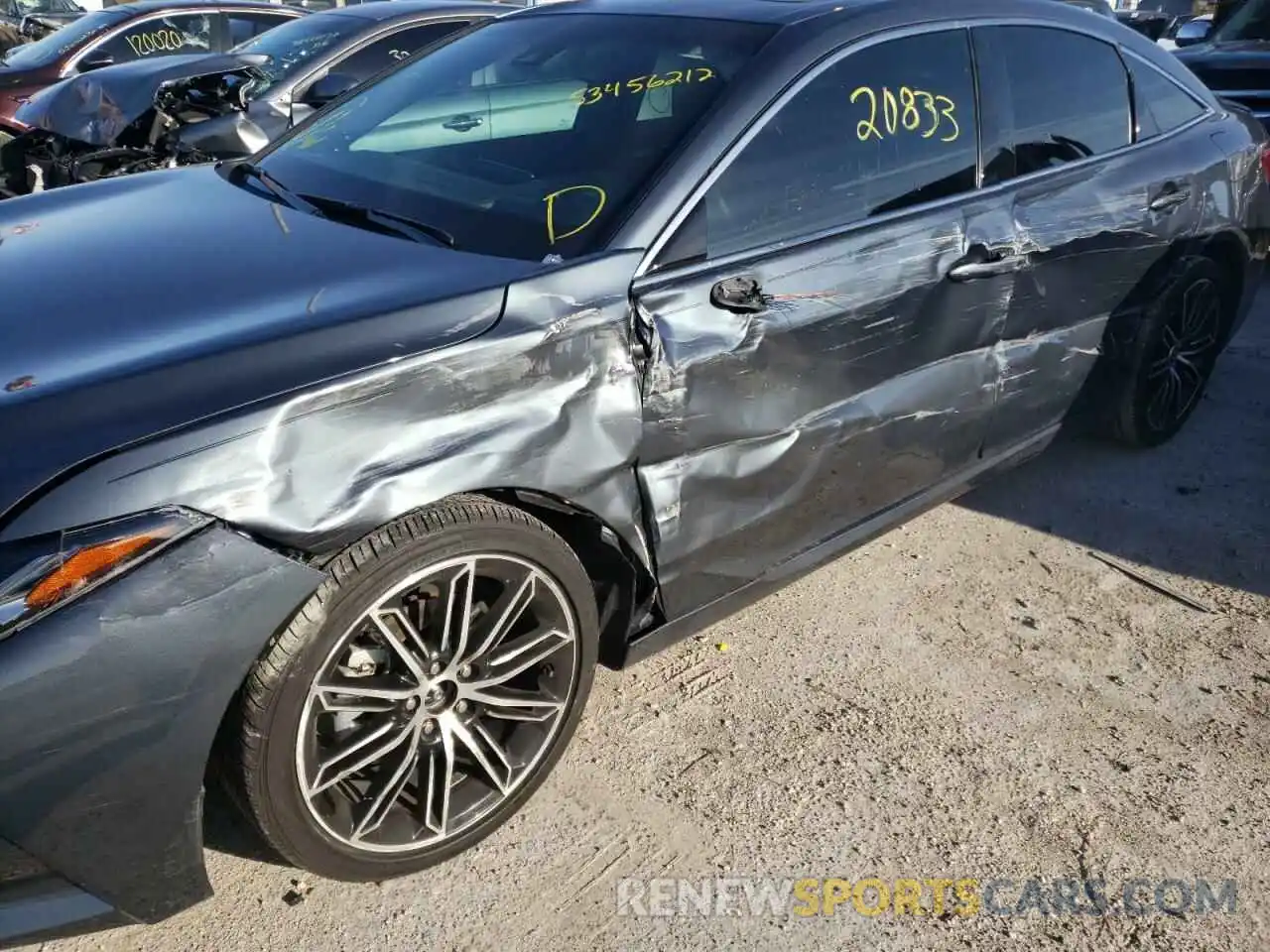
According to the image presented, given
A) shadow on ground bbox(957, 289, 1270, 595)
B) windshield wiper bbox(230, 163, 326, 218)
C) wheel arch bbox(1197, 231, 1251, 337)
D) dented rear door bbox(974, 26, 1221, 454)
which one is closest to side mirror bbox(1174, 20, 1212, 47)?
shadow on ground bbox(957, 289, 1270, 595)

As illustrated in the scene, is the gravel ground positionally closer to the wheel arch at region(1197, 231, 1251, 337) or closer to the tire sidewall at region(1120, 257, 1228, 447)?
the tire sidewall at region(1120, 257, 1228, 447)

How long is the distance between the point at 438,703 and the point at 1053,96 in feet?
8.79

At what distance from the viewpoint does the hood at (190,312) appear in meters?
1.85

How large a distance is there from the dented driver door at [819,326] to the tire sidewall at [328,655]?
0.83 ft

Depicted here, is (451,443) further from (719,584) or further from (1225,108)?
(1225,108)

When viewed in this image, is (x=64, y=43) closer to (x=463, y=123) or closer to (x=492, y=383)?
(x=463, y=123)

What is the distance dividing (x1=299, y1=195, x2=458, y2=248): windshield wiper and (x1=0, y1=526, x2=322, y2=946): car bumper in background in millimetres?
960

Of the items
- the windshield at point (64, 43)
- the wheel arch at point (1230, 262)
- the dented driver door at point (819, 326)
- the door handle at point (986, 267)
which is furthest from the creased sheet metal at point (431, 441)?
the windshield at point (64, 43)

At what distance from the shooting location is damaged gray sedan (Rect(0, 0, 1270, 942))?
1.79 metres

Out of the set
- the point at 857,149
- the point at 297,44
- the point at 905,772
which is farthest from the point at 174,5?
the point at 905,772

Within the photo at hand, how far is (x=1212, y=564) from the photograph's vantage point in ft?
12.2

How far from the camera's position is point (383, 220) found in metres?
2.64

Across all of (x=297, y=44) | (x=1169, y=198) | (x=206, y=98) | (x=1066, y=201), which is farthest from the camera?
(x=297, y=44)

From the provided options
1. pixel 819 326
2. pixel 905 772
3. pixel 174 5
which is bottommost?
pixel 905 772
